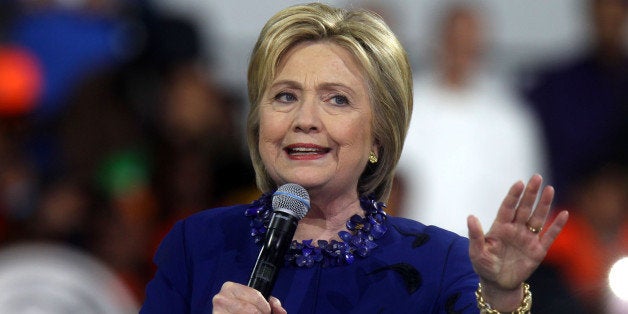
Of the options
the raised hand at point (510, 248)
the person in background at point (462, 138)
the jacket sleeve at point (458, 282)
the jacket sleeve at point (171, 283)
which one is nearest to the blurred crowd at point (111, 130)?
the person in background at point (462, 138)

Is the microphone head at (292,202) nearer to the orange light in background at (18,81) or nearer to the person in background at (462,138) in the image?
the person in background at (462,138)

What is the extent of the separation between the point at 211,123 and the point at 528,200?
2.73 meters

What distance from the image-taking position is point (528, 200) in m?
1.95

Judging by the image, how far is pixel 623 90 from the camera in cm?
459

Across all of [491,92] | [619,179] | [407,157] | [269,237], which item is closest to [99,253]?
[407,157]

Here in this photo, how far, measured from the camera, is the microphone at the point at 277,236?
1.95 meters

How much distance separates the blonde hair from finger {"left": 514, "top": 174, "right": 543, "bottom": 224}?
0.43 m

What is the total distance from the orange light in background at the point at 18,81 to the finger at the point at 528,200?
3.13 meters

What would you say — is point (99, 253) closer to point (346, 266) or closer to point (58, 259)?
point (58, 259)

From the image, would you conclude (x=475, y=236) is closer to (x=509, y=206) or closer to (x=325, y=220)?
(x=509, y=206)

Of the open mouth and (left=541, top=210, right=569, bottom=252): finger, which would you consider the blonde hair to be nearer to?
the open mouth

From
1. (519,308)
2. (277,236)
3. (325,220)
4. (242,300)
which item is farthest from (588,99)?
(242,300)

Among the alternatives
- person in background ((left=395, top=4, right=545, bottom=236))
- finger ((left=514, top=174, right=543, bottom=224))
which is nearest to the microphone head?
→ finger ((left=514, top=174, right=543, bottom=224))

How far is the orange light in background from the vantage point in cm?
471
